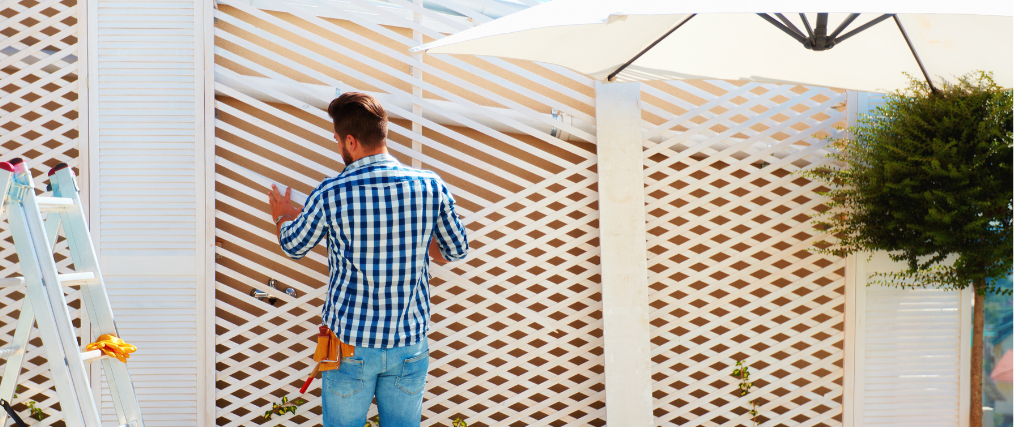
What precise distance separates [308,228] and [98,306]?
0.72 meters

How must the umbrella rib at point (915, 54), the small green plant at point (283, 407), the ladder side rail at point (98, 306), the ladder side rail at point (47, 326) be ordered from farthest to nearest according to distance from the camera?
the small green plant at point (283, 407), the umbrella rib at point (915, 54), the ladder side rail at point (98, 306), the ladder side rail at point (47, 326)

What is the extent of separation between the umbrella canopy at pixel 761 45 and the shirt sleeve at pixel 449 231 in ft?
1.69

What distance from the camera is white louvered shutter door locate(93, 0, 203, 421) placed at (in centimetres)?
258

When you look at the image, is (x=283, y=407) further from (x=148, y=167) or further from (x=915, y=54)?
(x=915, y=54)

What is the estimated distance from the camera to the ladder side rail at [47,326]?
1.68 metres

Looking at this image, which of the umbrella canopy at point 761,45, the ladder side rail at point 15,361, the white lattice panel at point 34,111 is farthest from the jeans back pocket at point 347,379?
the white lattice panel at point 34,111

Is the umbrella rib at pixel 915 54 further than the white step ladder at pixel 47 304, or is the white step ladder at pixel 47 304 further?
the umbrella rib at pixel 915 54

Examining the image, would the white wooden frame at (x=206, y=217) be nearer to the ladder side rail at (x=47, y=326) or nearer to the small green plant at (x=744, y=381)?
the ladder side rail at (x=47, y=326)

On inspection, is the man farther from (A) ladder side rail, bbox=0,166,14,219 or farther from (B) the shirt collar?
(A) ladder side rail, bbox=0,166,14,219

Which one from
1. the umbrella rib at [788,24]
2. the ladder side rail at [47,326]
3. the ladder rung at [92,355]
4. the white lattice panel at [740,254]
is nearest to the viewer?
the ladder side rail at [47,326]

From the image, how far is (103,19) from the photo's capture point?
258 centimetres

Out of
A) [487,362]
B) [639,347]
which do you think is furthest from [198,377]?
[639,347]

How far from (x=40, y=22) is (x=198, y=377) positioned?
5.53ft

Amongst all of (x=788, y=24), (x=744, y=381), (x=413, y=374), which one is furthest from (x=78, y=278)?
(x=744, y=381)
